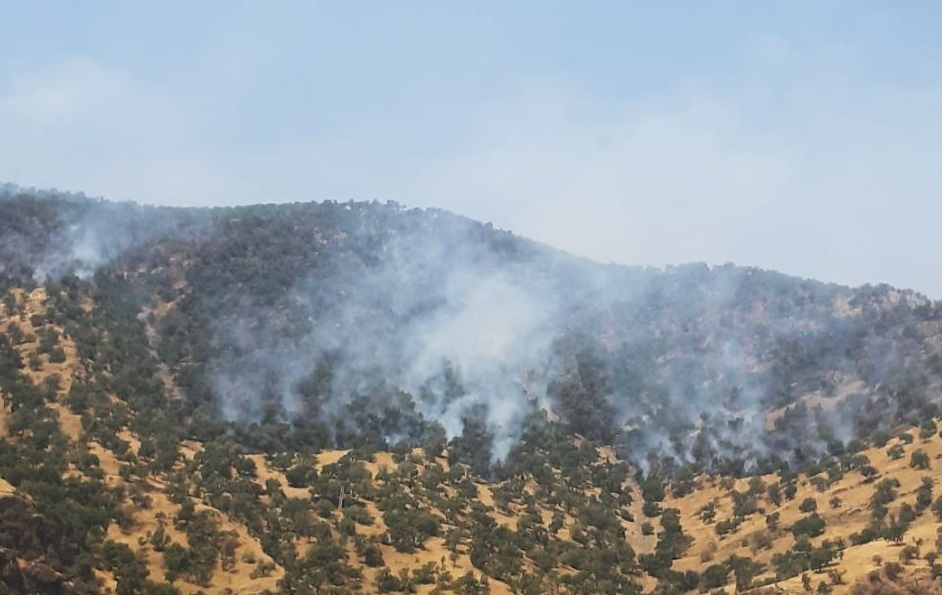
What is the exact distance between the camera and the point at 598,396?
127250mm

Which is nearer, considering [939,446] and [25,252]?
Result: [939,446]

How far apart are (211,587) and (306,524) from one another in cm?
1230

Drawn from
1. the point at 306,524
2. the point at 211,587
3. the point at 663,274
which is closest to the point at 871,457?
the point at 306,524

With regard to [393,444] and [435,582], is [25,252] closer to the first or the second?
[393,444]

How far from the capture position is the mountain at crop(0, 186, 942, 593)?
62.9 m

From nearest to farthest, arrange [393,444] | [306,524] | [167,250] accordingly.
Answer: [306,524] → [393,444] → [167,250]

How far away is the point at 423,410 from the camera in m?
116

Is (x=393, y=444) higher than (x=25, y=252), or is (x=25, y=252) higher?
(x=25, y=252)

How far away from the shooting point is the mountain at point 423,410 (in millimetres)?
62875

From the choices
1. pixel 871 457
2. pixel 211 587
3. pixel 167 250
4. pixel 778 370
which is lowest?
pixel 211 587

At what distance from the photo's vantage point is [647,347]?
143625 mm

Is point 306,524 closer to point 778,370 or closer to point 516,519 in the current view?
point 516,519

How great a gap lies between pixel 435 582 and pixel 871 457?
5305 centimetres

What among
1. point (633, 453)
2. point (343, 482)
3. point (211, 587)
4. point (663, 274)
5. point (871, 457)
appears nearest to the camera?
point (211, 587)
